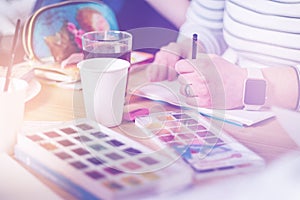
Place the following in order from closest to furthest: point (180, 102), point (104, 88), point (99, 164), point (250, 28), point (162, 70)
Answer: point (99, 164), point (104, 88), point (180, 102), point (162, 70), point (250, 28)

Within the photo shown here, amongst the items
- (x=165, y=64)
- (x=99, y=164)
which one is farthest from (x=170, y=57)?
(x=99, y=164)

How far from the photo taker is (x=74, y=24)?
1286 mm

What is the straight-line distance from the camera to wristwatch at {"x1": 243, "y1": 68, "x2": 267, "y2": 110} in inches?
39.3

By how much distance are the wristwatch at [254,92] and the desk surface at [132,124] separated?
6cm

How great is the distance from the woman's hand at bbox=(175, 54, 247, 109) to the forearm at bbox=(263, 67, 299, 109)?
2.6 inches

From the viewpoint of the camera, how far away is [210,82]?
108 centimetres

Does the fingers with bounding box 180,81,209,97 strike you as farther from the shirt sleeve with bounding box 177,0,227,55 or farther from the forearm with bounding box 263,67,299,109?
the shirt sleeve with bounding box 177,0,227,55

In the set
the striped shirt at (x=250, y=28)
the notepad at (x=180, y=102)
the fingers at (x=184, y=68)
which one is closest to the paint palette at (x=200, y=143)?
the notepad at (x=180, y=102)

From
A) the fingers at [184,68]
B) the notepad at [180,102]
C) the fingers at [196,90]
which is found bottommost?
the notepad at [180,102]

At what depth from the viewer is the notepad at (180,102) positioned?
0.94 m

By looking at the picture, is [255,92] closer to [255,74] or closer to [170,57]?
[255,74]

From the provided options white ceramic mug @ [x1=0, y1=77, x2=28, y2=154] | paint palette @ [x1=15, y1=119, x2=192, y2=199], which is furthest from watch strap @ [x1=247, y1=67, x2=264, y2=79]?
white ceramic mug @ [x1=0, y1=77, x2=28, y2=154]

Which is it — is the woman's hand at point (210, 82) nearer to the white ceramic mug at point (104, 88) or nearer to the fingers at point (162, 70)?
the fingers at point (162, 70)

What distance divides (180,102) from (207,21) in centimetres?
51
